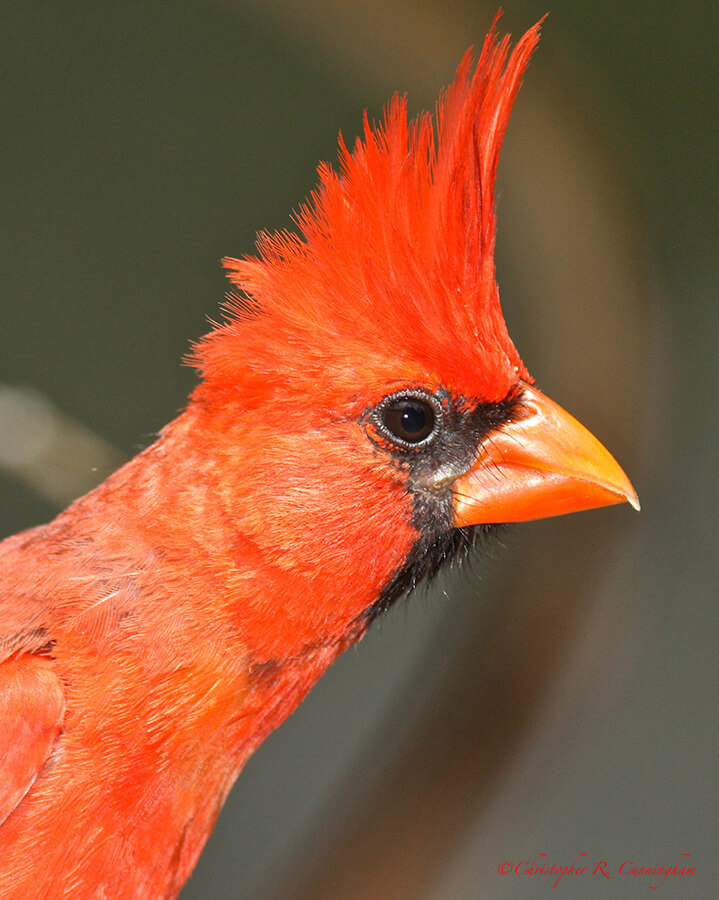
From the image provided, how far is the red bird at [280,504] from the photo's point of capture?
1.58 metres

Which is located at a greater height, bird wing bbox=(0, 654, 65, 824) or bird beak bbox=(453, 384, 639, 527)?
bird beak bbox=(453, 384, 639, 527)

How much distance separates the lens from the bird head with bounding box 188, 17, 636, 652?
5.21 ft

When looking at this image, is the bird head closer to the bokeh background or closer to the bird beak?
the bird beak

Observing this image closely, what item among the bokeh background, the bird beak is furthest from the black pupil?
the bokeh background

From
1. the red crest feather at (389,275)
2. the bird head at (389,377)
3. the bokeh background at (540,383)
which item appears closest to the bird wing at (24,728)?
the bird head at (389,377)

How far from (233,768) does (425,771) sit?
5.03ft

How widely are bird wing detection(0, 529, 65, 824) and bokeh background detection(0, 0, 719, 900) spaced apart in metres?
1.31

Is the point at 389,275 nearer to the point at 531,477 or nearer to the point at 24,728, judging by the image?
the point at 531,477

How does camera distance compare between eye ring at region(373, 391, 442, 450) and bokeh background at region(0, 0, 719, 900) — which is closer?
eye ring at region(373, 391, 442, 450)

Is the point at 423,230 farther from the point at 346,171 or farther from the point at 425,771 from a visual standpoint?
the point at 425,771

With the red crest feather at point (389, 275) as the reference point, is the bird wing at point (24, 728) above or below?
below

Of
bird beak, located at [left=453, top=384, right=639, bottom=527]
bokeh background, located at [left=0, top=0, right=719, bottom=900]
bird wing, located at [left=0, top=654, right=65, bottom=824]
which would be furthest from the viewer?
bokeh background, located at [left=0, top=0, right=719, bottom=900]

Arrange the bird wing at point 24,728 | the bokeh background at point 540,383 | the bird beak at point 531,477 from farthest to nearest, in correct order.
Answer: the bokeh background at point 540,383
the bird beak at point 531,477
the bird wing at point 24,728

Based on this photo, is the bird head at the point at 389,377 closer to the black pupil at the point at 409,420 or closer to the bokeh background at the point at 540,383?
the black pupil at the point at 409,420
